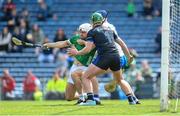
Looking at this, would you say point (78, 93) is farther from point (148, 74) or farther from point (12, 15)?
point (12, 15)

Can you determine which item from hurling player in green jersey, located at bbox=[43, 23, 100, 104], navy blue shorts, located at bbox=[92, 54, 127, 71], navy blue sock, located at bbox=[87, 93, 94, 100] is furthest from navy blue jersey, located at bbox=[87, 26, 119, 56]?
navy blue sock, located at bbox=[87, 93, 94, 100]

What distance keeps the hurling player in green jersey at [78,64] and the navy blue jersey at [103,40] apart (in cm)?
90

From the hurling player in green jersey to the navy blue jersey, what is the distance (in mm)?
901

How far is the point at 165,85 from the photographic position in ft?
60.0

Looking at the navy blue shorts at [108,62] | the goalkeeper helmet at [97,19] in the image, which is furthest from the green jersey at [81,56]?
the goalkeeper helmet at [97,19]

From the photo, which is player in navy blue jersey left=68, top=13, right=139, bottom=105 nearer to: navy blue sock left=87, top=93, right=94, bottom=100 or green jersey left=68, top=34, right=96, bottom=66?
navy blue sock left=87, top=93, right=94, bottom=100

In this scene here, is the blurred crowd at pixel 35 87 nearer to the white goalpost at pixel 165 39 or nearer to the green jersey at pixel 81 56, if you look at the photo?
the green jersey at pixel 81 56

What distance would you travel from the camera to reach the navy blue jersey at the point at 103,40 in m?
20.2

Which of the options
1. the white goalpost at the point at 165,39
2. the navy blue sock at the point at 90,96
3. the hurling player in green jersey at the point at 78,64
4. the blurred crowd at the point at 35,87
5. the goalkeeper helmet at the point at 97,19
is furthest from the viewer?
the blurred crowd at the point at 35,87

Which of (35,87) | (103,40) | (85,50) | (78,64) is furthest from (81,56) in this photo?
(35,87)

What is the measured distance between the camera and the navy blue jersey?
2016cm

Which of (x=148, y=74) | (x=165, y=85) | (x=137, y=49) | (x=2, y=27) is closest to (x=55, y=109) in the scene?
(x=165, y=85)

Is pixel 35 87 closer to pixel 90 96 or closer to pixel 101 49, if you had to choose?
pixel 90 96

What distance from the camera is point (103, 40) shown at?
20188 millimetres
